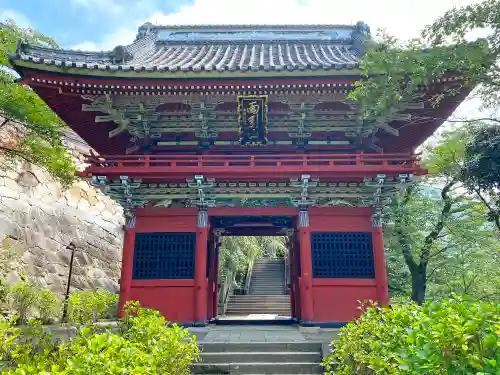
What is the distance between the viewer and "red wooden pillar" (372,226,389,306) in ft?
32.8

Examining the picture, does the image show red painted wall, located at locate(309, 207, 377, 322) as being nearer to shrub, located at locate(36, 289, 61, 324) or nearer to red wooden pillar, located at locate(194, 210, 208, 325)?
red wooden pillar, located at locate(194, 210, 208, 325)

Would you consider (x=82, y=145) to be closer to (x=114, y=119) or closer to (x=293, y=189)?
(x=114, y=119)

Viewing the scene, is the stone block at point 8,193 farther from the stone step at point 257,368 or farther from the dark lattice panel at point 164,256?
the stone step at point 257,368

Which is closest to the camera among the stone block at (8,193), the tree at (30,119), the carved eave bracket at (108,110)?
the carved eave bracket at (108,110)

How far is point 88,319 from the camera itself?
1002 cm

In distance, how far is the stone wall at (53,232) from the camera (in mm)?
14789

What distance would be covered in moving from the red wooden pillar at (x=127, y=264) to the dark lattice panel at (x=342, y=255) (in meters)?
5.36

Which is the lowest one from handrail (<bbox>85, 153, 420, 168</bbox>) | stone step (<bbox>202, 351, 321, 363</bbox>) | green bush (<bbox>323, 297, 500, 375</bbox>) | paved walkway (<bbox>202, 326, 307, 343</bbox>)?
stone step (<bbox>202, 351, 321, 363</bbox>)

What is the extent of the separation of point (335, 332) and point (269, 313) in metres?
13.0

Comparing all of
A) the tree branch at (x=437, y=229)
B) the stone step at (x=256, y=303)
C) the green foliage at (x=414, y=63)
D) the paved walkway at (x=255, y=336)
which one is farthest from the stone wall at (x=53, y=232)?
the tree branch at (x=437, y=229)

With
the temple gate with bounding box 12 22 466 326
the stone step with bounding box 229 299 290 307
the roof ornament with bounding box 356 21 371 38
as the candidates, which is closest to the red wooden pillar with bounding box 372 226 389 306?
the temple gate with bounding box 12 22 466 326

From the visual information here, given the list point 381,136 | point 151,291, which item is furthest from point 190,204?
point 381,136

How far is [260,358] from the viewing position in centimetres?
743

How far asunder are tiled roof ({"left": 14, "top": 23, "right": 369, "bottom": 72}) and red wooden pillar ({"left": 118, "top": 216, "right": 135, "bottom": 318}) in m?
5.38
